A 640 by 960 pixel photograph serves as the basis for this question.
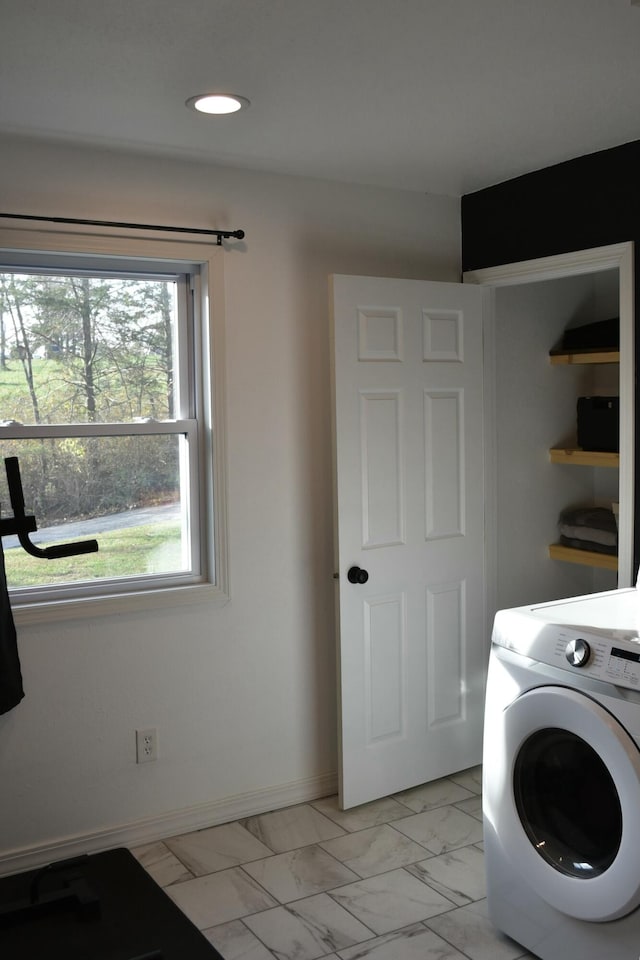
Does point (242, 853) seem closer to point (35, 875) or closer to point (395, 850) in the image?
point (395, 850)

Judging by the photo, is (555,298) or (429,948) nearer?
(429,948)

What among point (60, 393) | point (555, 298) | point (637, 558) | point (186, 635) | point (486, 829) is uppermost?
point (555, 298)

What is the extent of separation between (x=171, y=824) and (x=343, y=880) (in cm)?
68

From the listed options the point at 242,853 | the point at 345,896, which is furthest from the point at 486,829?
the point at 242,853

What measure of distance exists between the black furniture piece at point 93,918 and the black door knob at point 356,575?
56.6 inches

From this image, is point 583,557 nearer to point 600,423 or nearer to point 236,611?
point 600,423

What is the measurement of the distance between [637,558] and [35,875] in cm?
212

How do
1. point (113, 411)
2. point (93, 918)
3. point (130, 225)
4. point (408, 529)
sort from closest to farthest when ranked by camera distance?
point (93, 918) → point (130, 225) → point (113, 411) → point (408, 529)

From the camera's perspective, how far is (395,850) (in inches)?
118

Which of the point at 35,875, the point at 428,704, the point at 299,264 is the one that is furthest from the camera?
A: the point at 428,704

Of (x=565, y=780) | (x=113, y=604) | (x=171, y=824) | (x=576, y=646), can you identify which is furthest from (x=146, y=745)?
(x=576, y=646)

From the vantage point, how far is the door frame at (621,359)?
9.71 ft

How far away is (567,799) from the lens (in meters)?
2.31

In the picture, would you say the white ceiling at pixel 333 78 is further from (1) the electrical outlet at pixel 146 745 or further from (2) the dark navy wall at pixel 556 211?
(1) the electrical outlet at pixel 146 745
